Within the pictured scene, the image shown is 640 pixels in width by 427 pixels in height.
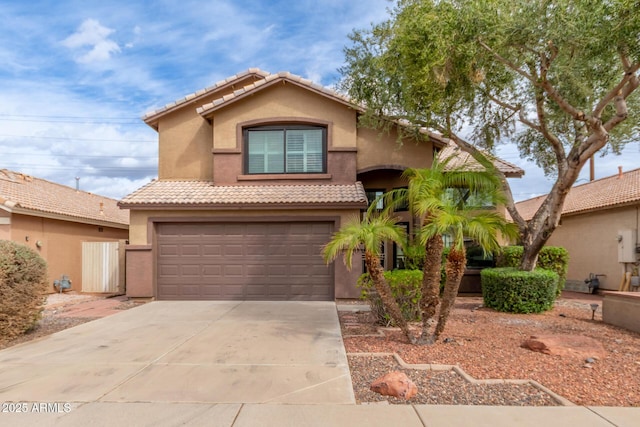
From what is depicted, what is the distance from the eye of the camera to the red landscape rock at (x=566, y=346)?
20.9 ft

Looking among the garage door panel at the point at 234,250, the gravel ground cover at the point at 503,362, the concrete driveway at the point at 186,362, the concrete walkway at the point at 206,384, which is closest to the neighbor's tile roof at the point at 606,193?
the gravel ground cover at the point at 503,362

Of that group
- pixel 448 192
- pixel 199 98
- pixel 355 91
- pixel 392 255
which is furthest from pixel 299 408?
pixel 199 98

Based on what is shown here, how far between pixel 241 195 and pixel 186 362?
682cm

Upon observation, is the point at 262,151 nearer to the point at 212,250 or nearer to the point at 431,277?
the point at 212,250

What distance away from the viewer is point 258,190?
12.9 m

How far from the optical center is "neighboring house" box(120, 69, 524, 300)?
40.0ft

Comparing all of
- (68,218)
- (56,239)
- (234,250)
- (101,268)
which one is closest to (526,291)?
(234,250)

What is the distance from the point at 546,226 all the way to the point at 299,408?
28.3 ft

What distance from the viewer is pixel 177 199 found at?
12.2m

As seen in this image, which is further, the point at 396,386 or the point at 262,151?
the point at 262,151

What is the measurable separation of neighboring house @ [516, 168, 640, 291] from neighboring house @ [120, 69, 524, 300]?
24.7ft

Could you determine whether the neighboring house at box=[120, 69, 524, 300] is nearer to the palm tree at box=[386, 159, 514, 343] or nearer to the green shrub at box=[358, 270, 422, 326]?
the green shrub at box=[358, 270, 422, 326]

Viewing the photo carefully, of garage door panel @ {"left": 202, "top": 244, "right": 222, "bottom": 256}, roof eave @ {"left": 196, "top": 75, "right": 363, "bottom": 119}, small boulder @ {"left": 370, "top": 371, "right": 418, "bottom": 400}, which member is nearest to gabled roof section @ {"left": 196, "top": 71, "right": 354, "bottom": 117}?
roof eave @ {"left": 196, "top": 75, "right": 363, "bottom": 119}

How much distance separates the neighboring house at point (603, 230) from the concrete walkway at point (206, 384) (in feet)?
40.2
